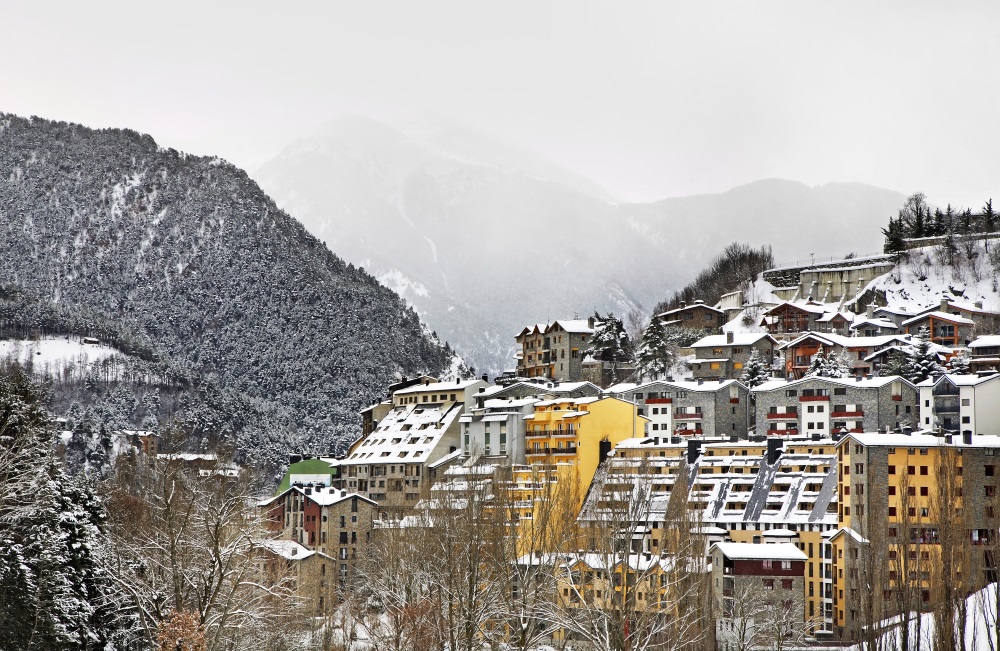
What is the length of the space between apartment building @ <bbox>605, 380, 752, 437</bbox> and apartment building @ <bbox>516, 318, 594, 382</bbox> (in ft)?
46.3

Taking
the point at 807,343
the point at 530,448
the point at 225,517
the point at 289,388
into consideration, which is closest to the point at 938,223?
the point at 807,343

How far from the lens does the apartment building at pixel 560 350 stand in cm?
10144

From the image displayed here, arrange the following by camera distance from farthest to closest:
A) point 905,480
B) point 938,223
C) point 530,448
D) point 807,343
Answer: point 938,223, point 807,343, point 530,448, point 905,480

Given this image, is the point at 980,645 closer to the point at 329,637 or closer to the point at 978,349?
the point at 329,637

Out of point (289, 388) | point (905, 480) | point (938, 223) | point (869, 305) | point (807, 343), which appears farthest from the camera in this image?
point (289, 388)

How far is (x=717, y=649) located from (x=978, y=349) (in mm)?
42783

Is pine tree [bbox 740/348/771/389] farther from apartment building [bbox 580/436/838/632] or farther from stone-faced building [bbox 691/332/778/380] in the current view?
apartment building [bbox 580/436/838/632]

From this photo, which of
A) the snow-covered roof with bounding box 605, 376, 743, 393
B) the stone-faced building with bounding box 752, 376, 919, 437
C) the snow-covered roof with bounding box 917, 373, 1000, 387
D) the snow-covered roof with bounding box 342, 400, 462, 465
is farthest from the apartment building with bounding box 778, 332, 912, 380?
the snow-covered roof with bounding box 342, 400, 462, 465

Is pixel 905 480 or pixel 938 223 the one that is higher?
pixel 938 223

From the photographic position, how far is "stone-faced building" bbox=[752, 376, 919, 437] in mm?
79188

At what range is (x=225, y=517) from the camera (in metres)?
29.9

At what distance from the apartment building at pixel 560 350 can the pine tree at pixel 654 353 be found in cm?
543

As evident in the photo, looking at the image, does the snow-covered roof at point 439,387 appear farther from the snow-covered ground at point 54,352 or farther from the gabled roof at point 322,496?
the snow-covered ground at point 54,352

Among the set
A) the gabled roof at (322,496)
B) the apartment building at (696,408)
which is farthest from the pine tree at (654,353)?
the gabled roof at (322,496)
